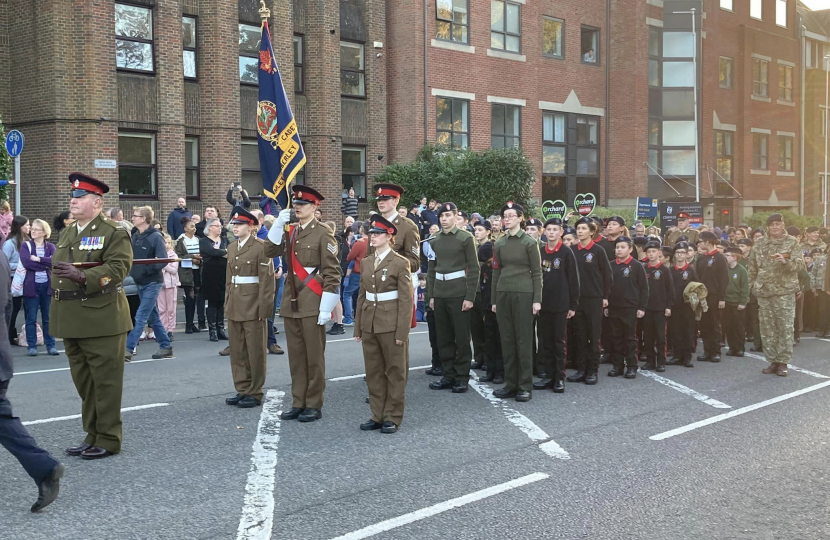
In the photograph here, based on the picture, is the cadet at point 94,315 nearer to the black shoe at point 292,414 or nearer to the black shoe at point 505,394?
the black shoe at point 292,414

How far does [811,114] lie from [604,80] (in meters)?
17.5

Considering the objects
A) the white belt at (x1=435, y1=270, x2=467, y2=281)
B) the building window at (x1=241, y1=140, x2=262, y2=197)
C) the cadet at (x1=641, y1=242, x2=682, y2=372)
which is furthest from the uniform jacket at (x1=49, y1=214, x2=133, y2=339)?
the building window at (x1=241, y1=140, x2=262, y2=197)

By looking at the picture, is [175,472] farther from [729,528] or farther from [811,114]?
[811,114]

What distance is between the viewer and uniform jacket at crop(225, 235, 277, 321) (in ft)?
29.6

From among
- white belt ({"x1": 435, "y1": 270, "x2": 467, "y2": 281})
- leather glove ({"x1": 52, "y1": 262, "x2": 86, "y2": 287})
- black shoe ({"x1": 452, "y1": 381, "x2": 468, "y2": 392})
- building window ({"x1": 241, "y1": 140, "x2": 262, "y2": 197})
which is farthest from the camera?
building window ({"x1": 241, "y1": 140, "x2": 262, "y2": 197})

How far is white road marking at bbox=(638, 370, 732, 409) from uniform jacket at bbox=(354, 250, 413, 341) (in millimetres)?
3564

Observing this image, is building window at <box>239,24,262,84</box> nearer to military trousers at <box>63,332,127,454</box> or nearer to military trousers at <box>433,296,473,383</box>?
military trousers at <box>433,296,473,383</box>

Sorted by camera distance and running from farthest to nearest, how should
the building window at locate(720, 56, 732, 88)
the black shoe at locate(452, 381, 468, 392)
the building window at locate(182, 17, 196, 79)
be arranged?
the building window at locate(720, 56, 732, 88) → the building window at locate(182, 17, 196, 79) → the black shoe at locate(452, 381, 468, 392)

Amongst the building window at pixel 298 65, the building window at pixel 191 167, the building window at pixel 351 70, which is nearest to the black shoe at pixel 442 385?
the building window at pixel 191 167

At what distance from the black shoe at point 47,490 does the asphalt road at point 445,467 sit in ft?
0.25

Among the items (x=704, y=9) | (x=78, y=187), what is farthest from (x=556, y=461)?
(x=704, y=9)

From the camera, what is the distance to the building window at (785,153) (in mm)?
44469

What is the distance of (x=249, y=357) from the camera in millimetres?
8930

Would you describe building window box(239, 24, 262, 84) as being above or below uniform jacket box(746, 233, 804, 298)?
above
